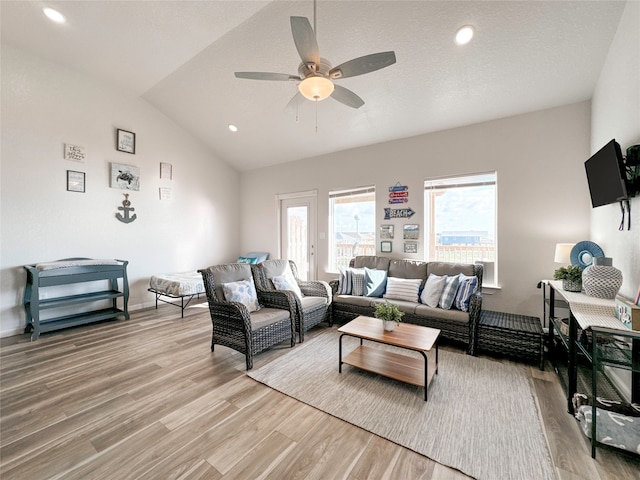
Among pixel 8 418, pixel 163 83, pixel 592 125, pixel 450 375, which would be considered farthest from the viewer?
pixel 163 83

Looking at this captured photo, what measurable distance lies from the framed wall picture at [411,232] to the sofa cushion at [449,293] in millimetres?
1021

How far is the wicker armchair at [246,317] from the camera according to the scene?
105 inches

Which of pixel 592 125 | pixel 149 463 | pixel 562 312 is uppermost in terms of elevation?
pixel 592 125

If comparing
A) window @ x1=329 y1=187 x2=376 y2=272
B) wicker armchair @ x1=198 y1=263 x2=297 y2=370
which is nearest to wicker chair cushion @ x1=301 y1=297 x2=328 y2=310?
wicker armchair @ x1=198 y1=263 x2=297 y2=370

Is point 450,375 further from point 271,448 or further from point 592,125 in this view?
point 592,125

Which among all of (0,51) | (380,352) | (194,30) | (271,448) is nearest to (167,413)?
(271,448)

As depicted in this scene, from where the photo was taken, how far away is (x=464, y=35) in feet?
8.42

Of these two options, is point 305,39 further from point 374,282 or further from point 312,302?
point 374,282

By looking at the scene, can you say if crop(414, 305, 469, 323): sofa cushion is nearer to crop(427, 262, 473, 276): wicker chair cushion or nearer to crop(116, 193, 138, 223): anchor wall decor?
crop(427, 262, 473, 276): wicker chair cushion

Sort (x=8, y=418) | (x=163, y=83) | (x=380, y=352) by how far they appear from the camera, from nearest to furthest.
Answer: (x=8, y=418), (x=380, y=352), (x=163, y=83)

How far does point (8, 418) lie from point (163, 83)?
449cm

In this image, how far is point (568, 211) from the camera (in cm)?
317

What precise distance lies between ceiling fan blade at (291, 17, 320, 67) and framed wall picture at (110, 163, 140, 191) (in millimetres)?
4086

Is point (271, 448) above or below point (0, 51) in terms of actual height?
below
